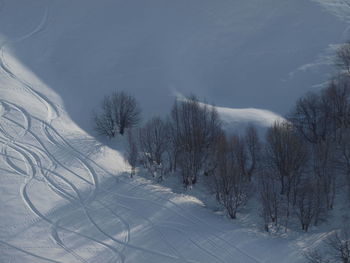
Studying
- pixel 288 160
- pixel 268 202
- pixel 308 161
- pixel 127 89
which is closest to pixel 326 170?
pixel 308 161

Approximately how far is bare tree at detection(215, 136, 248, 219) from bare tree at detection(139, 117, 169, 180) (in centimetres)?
554

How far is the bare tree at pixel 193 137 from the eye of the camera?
36.1 m

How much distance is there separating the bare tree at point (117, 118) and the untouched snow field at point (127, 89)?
1781 millimetres

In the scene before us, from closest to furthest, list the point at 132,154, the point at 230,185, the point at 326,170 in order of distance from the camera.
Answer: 1. the point at 230,185
2. the point at 326,170
3. the point at 132,154

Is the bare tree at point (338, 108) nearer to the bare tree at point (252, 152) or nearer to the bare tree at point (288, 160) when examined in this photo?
the bare tree at point (288, 160)

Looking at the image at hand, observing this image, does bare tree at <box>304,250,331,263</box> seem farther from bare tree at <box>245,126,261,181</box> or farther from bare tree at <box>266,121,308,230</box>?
bare tree at <box>245,126,261,181</box>

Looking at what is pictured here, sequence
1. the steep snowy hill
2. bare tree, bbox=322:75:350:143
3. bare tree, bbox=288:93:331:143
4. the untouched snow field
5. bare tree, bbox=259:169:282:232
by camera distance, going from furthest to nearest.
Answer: the steep snowy hill
bare tree, bbox=288:93:331:143
bare tree, bbox=322:75:350:143
bare tree, bbox=259:169:282:232
the untouched snow field

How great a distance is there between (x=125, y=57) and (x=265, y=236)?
101 ft

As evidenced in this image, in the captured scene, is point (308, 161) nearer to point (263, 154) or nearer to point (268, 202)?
point (263, 154)

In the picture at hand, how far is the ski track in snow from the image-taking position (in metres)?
29.4

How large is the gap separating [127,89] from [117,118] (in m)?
7.92

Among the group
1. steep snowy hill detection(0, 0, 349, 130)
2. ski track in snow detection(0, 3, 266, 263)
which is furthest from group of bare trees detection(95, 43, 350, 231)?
steep snowy hill detection(0, 0, 349, 130)

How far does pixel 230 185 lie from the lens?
3272cm

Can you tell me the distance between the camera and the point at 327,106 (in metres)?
38.0
